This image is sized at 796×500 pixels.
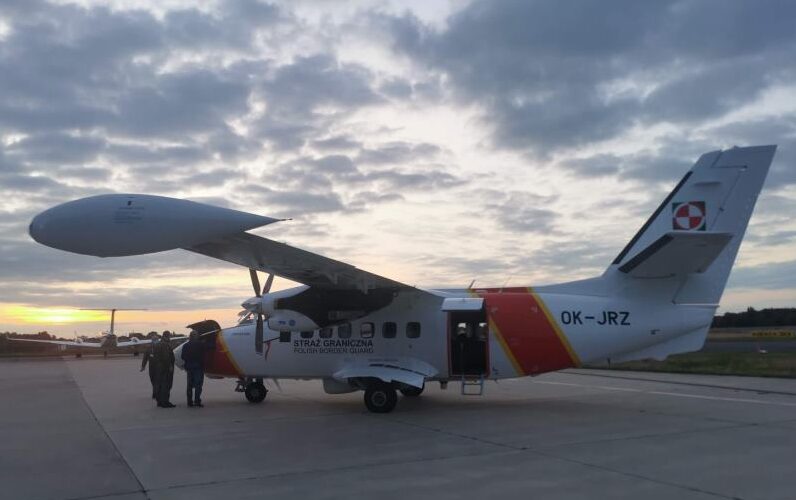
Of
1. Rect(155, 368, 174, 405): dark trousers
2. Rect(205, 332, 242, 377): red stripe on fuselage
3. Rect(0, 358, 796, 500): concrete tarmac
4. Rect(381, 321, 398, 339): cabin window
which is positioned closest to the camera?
Rect(0, 358, 796, 500): concrete tarmac

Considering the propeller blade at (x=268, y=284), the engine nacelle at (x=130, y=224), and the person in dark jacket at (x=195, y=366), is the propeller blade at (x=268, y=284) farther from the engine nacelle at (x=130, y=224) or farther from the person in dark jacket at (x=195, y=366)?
the engine nacelle at (x=130, y=224)

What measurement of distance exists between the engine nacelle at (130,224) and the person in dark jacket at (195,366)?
7.07m

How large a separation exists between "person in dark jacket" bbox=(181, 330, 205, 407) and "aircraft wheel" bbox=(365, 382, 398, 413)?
4.65 meters

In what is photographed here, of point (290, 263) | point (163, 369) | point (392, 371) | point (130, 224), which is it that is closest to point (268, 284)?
point (290, 263)

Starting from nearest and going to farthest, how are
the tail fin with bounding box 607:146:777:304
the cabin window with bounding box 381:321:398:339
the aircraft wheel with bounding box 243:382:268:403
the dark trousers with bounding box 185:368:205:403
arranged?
1. the tail fin with bounding box 607:146:777:304
2. the cabin window with bounding box 381:321:398:339
3. the dark trousers with bounding box 185:368:205:403
4. the aircraft wheel with bounding box 243:382:268:403

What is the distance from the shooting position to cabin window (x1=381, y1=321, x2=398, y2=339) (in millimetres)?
14969

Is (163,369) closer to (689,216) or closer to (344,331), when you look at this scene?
(344,331)

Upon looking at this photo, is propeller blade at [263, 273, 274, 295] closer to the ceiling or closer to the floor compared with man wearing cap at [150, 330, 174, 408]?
closer to the ceiling

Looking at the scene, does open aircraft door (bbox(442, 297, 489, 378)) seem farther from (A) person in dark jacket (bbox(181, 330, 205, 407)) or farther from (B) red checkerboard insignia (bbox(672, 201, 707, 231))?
(A) person in dark jacket (bbox(181, 330, 205, 407))

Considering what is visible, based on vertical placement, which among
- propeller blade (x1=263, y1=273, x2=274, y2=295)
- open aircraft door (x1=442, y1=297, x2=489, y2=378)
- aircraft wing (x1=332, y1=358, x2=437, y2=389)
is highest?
propeller blade (x1=263, y1=273, x2=274, y2=295)

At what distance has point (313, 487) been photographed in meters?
7.64

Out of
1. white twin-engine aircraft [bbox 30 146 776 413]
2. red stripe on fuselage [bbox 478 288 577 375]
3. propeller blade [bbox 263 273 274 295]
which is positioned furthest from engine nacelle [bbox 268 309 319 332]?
red stripe on fuselage [bbox 478 288 577 375]

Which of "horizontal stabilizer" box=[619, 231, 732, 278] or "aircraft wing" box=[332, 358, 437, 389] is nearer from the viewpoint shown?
"horizontal stabilizer" box=[619, 231, 732, 278]

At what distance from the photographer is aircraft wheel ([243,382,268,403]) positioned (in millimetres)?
16703
